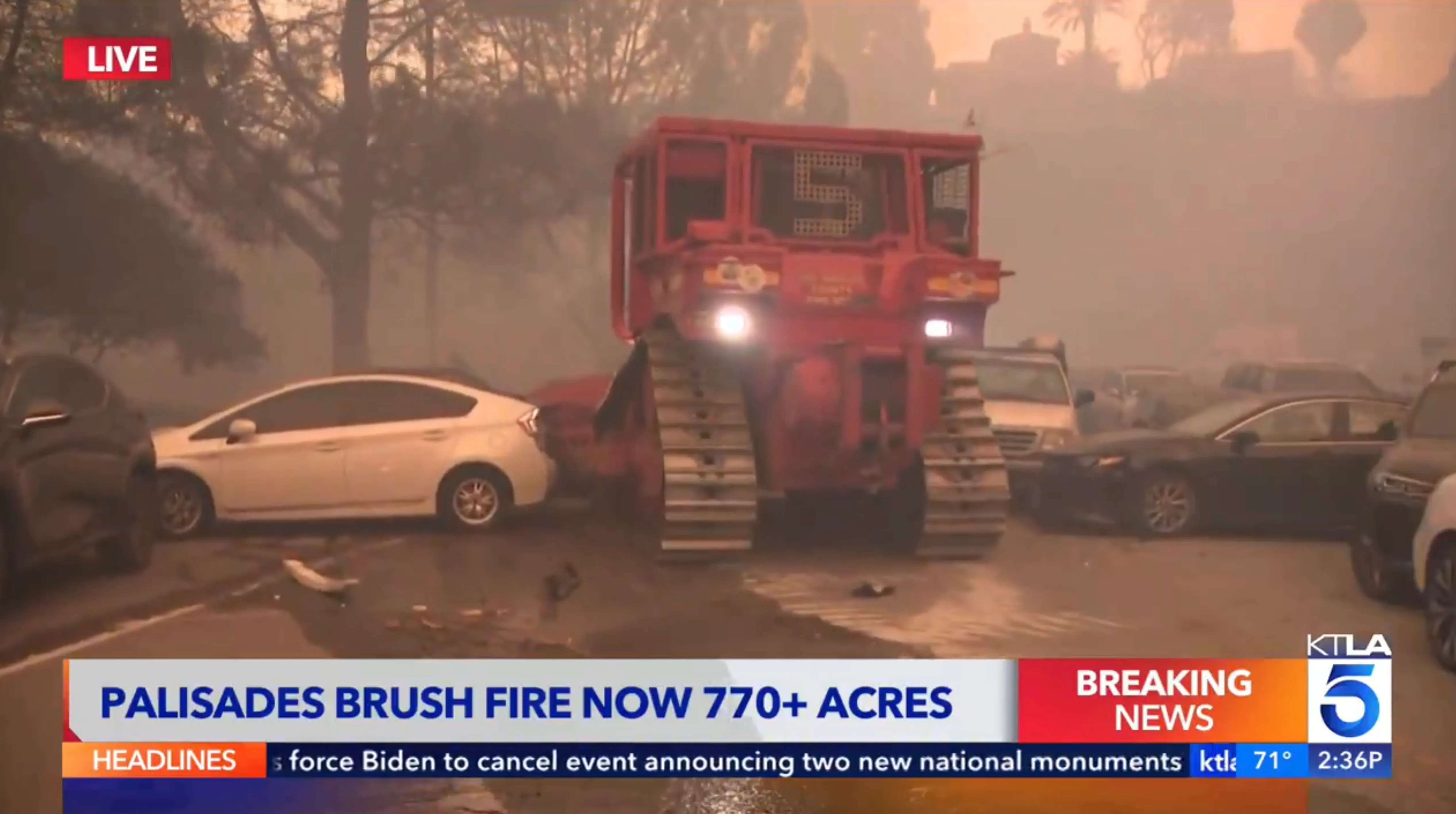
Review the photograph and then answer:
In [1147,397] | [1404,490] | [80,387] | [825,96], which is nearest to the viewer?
[80,387]

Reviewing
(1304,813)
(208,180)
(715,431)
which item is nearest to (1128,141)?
(715,431)

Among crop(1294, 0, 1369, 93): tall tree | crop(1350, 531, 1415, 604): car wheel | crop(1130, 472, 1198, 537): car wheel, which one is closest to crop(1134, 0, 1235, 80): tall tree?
crop(1294, 0, 1369, 93): tall tree

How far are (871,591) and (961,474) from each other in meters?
0.68

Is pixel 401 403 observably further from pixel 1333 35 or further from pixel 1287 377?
pixel 1333 35

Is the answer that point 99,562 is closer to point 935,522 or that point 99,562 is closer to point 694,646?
point 694,646

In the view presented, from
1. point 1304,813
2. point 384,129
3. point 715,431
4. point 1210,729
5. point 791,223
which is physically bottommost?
point 1304,813

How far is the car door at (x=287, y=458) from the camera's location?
490 centimetres

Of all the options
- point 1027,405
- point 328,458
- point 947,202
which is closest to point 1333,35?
point 947,202

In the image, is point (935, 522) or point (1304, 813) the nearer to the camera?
point (1304, 813)

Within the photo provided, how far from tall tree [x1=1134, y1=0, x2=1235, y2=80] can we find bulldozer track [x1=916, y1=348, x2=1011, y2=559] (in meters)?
1.51

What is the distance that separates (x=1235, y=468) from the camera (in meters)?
5.34

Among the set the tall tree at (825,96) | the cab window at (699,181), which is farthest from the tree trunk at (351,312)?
the tall tree at (825,96)

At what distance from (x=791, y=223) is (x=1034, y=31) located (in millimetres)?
1326

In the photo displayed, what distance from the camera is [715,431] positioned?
17.3ft
